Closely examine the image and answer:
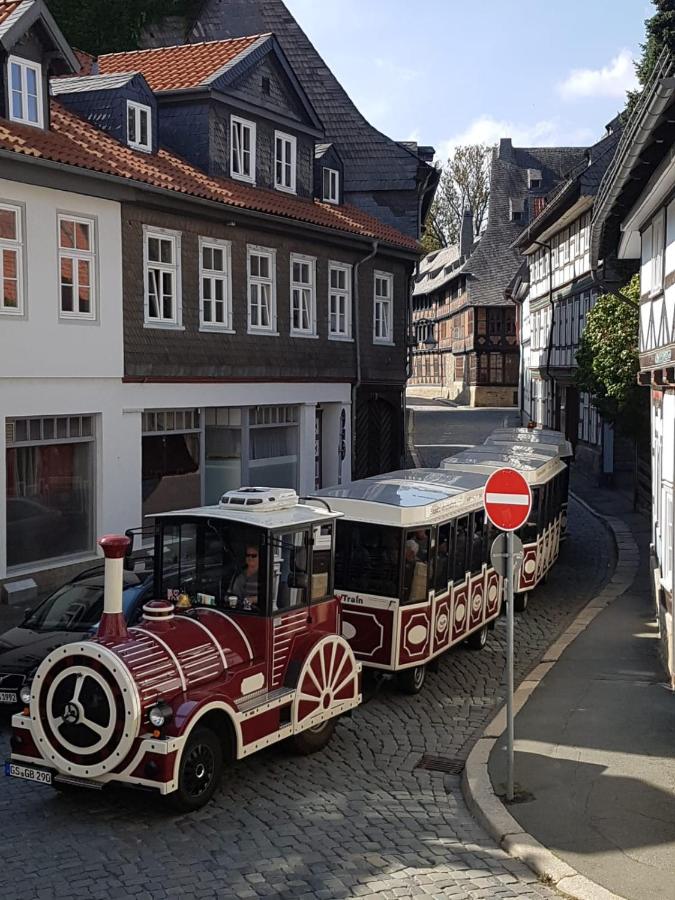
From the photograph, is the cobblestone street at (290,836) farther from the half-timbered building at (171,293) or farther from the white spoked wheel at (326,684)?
the half-timbered building at (171,293)

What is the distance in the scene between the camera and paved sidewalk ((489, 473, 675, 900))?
784cm

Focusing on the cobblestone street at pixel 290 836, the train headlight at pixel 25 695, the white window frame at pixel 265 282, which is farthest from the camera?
the white window frame at pixel 265 282

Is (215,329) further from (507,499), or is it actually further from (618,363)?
(507,499)

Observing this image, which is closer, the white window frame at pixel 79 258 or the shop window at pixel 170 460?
the white window frame at pixel 79 258

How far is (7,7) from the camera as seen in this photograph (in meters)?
17.8

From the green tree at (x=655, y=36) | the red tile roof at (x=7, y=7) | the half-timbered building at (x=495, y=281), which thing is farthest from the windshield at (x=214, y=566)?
the half-timbered building at (x=495, y=281)

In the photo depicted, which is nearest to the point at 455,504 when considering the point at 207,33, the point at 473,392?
the point at 207,33

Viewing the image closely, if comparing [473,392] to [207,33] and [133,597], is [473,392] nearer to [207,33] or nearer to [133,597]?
[207,33]

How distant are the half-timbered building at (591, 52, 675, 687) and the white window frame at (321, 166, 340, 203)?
8.66 meters

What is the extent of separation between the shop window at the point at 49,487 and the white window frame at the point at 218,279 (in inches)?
143

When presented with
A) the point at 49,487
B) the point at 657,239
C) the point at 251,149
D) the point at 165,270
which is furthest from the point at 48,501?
the point at 657,239

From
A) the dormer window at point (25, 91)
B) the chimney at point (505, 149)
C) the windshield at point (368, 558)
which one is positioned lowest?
the windshield at point (368, 558)

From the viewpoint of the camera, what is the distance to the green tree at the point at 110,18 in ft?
102

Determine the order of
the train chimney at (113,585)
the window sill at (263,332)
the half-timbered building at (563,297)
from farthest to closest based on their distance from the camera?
1. the half-timbered building at (563,297)
2. the window sill at (263,332)
3. the train chimney at (113,585)
